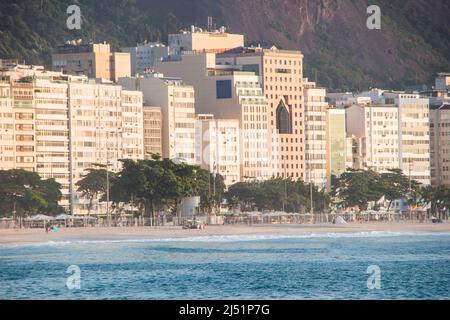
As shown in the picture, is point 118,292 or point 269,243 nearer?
point 118,292

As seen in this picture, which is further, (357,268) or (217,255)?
(217,255)

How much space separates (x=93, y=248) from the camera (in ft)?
587

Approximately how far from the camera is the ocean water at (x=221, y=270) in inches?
5182

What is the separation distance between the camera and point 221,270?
501 feet

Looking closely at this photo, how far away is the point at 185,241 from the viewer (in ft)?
653

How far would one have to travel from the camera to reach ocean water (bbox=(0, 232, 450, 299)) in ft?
432

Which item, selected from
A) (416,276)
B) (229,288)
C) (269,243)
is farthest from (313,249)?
(229,288)

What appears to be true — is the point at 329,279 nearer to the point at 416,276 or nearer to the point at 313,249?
the point at 416,276

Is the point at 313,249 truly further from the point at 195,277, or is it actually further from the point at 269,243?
the point at 195,277
